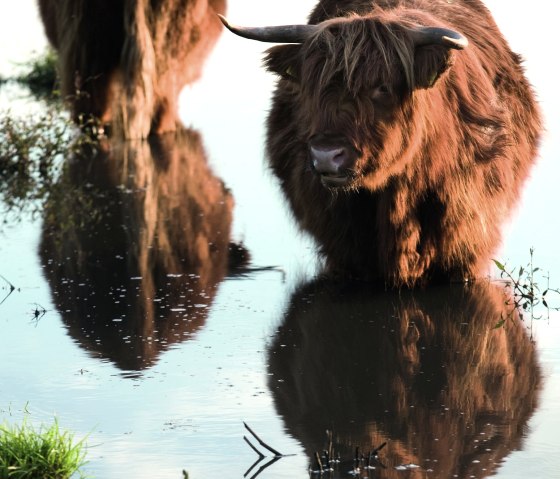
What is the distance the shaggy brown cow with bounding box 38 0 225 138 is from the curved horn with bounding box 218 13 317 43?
131 inches

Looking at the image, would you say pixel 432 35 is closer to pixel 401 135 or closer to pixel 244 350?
pixel 401 135

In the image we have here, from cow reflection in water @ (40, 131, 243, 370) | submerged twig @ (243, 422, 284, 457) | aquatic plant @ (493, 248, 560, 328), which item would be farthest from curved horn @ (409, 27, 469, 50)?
submerged twig @ (243, 422, 284, 457)

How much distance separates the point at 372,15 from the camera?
16.5 ft

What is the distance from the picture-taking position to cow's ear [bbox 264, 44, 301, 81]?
16.8ft

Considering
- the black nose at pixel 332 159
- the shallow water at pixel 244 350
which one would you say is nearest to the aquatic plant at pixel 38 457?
the shallow water at pixel 244 350

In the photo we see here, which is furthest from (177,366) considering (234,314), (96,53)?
(96,53)

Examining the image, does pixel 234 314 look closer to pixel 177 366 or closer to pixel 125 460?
pixel 177 366

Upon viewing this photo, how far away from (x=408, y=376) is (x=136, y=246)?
7.68 feet

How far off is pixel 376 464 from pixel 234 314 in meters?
1.72

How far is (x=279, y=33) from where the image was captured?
5.11 meters

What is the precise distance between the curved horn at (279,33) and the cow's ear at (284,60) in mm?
29

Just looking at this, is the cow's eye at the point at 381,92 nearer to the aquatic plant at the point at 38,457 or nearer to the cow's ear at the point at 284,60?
the cow's ear at the point at 284,60

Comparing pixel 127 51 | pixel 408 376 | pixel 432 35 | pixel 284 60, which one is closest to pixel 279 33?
pixel 284 60

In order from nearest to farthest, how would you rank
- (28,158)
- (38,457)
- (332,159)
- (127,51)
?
1. (38,457)
2. (332,159)
3. (28,158)
4. (127,51)
